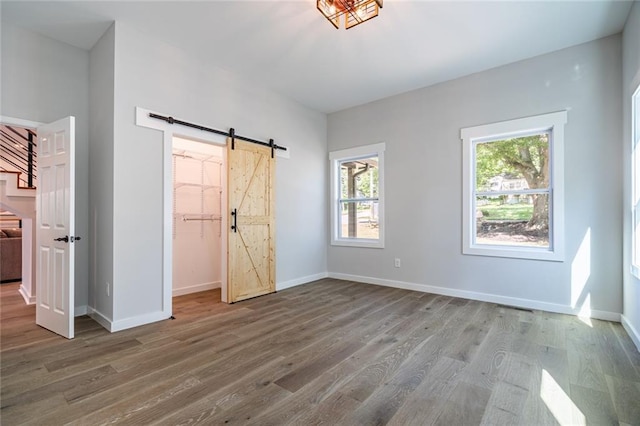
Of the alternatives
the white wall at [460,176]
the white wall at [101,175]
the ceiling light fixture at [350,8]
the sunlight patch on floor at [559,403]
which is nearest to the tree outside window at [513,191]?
the white wall at [460,176]

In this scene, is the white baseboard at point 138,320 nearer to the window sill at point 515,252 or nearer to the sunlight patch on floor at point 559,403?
the sunlight patch on floor at point 559,403

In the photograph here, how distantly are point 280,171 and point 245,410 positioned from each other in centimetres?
362

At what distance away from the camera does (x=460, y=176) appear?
168 inches

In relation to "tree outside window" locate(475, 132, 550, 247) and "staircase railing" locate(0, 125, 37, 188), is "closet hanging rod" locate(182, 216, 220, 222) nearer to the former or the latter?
"staircase railing" locate(0, 125, 37, 188)

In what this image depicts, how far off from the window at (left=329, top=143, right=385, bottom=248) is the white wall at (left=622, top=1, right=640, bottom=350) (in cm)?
285

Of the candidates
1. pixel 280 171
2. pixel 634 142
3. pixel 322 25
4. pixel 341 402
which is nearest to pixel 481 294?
pixel 634 142

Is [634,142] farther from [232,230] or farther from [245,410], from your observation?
[232,230]

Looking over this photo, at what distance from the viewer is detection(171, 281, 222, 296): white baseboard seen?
4473mm

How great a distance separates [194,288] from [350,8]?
423 centimetres

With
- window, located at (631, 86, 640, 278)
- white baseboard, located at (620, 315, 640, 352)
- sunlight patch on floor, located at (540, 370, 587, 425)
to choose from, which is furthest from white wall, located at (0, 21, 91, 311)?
window, located at (631, 86, 640, 278)

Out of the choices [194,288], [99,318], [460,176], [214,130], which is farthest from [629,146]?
[99,318]

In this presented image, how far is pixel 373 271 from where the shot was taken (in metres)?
5.13

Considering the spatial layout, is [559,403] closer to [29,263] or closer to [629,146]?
[629,146]

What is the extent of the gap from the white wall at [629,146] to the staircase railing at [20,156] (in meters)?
7.14
